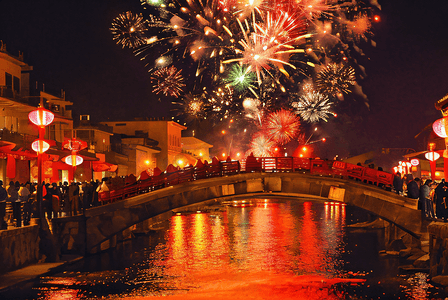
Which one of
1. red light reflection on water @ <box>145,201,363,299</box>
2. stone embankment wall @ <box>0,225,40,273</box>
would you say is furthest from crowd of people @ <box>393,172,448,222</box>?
stone embankment wall @ <box>0,225,40,273</box>

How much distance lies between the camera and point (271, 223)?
129ft

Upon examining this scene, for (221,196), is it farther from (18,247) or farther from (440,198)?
(440,198)

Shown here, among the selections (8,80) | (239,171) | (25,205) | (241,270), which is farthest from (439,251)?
(8,80)

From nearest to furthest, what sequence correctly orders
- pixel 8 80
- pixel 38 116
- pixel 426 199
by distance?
pixel 426 199, pixel 38 116, pixel 8 80

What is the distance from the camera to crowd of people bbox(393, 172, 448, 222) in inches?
697

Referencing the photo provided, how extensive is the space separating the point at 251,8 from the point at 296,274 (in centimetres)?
1760

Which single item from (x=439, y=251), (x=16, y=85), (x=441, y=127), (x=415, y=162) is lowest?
(x=439, y=251)

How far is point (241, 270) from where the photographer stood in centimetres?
2167

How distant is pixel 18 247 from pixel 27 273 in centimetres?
117

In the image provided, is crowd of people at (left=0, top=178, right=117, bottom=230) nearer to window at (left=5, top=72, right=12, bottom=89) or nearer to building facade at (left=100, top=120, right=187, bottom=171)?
window at (left=5, top=72, right=12, bottom=89)

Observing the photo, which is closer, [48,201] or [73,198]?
[48,201]

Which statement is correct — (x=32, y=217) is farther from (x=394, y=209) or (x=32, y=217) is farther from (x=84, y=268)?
(x=394, y=209)

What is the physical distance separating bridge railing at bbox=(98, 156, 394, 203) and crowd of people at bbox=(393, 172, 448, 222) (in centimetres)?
196

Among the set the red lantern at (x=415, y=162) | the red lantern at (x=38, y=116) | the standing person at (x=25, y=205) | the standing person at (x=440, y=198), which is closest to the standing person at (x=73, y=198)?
the standing person at (x=25, y=205)
